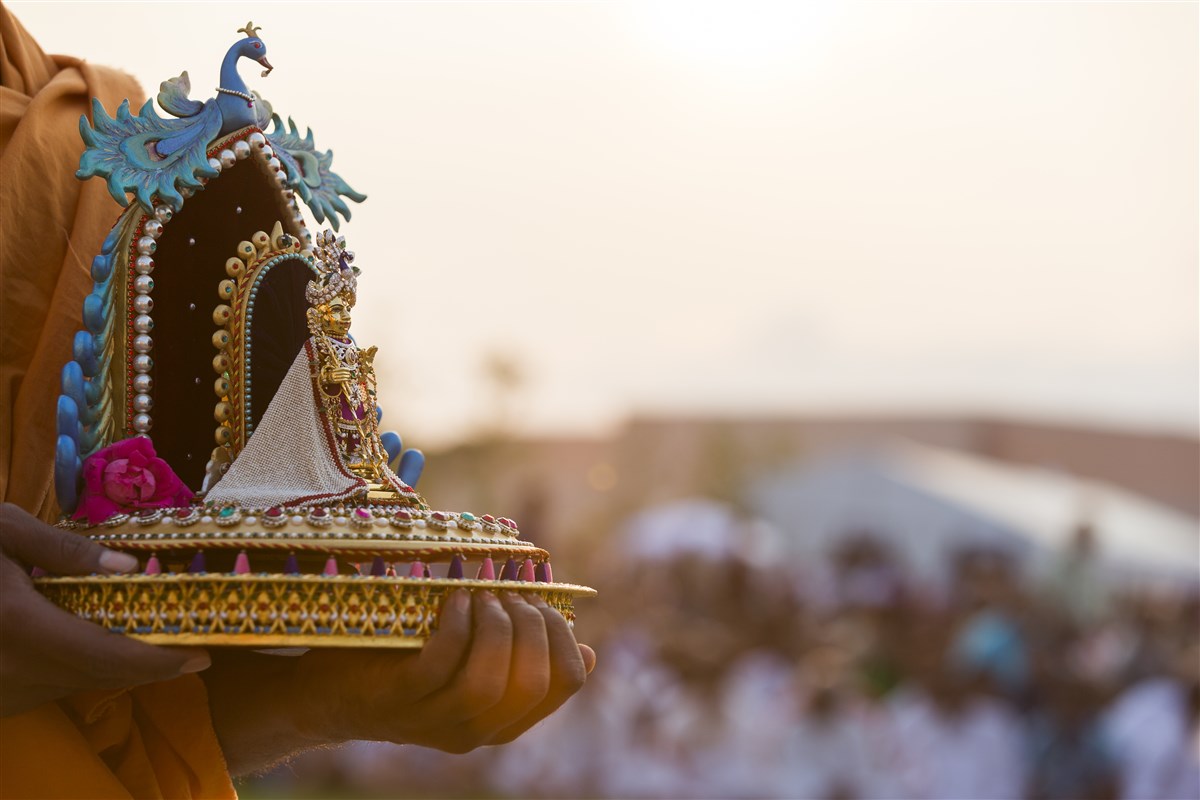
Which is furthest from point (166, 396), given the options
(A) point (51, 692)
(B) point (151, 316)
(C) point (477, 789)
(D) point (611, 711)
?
(C) point (477, 789)

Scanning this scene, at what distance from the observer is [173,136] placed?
2826 millimetres

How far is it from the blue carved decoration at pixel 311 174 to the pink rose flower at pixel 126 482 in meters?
0.69

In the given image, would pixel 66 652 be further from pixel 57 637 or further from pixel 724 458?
pixel 724 458

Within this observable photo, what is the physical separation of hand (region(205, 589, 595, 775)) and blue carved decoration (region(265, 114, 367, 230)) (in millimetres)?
944

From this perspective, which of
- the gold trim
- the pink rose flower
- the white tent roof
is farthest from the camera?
the white tent roof

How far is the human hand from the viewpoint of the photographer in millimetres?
2385

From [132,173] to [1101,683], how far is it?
33.3 ft

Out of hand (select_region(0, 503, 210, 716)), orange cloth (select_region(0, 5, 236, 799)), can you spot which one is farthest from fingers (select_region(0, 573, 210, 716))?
orange cloth (select_region(0, 5, 236, 799))

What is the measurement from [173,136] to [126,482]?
662 mm

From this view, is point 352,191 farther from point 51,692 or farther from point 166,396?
point 51,692

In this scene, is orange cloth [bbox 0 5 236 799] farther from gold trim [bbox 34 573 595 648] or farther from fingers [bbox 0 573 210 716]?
gold trim [bbox 34 573 595 648]

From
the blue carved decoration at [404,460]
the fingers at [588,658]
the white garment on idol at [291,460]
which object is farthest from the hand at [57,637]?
the blue carved decoration at [404,460]

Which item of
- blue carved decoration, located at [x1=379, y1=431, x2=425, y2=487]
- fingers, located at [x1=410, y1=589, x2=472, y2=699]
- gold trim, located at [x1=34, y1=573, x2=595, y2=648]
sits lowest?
fingers, located at [x1=410, y1=589, x2=472, y2=699]

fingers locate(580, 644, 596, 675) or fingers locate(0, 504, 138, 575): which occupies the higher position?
fingers locate(0, 504, 138, 575)
